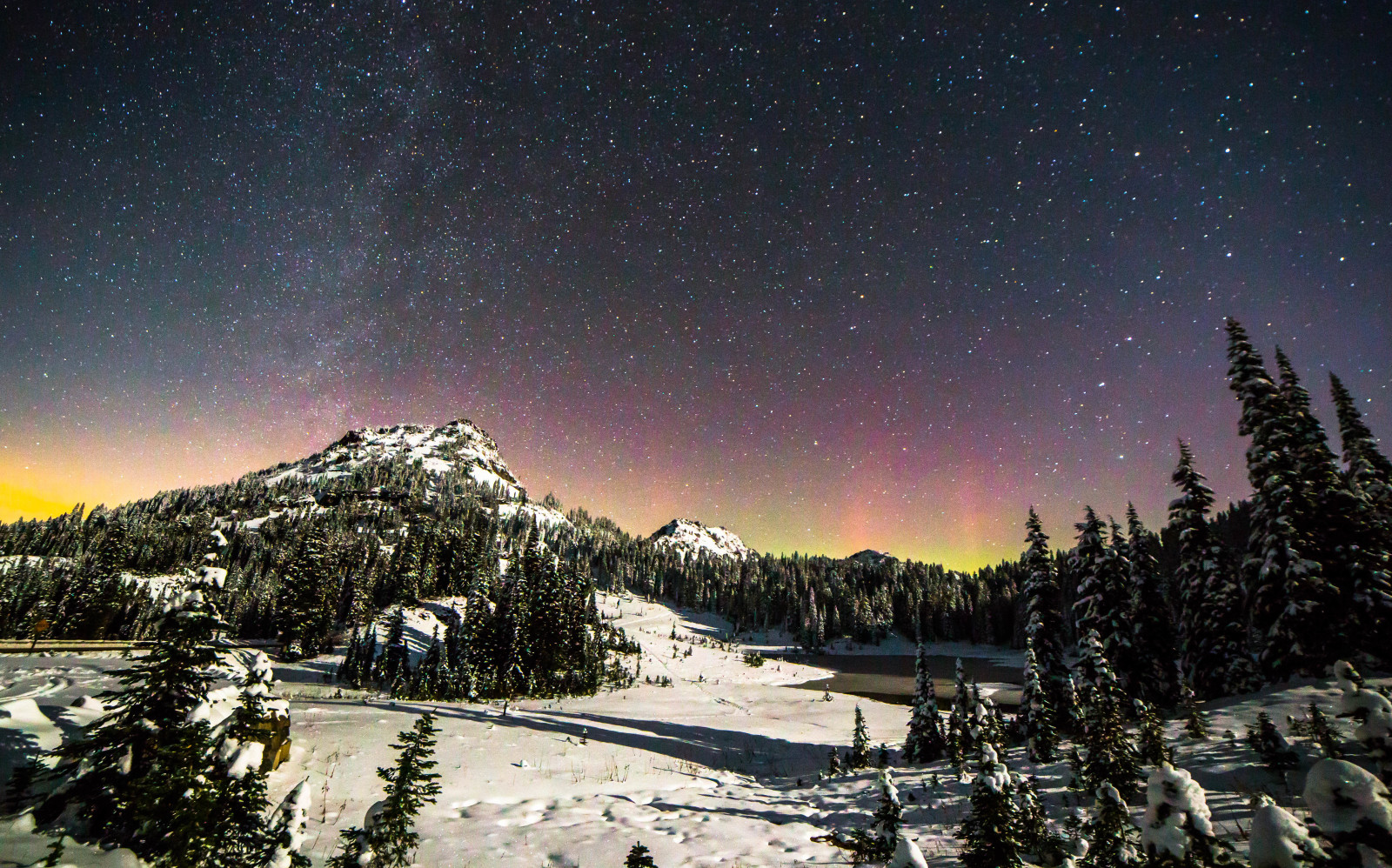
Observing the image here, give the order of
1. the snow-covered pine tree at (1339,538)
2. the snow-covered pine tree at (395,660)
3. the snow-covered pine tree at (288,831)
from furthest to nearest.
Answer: the snow-covered pine tree at (395,660)
the snow-covered pine tree at (1339,538)
the snow-covered pine tree at (288,831)

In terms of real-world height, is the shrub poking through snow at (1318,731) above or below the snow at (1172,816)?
below

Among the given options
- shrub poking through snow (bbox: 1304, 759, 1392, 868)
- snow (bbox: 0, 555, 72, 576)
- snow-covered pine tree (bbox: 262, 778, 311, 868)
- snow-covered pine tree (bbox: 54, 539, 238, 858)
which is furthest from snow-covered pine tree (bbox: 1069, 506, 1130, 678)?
snow (bbox: 0, 555, 72, 576)

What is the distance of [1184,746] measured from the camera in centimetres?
1684

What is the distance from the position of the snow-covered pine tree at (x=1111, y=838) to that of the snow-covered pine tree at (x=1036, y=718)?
1414 centimetres

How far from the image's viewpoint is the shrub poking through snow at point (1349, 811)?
13.8 ft

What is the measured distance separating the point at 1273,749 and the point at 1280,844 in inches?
554

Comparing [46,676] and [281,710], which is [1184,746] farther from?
[46,676]

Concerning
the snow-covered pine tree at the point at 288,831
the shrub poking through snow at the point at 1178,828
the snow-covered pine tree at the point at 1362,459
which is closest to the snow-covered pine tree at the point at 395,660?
the snow-covered pine tree at the point at 288,831

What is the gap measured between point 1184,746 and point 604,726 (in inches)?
1066

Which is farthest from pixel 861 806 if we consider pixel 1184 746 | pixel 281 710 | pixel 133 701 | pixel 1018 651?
pixel 1018 651

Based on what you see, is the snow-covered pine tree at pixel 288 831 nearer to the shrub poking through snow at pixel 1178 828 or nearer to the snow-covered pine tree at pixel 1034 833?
the shrub poking through snow at pixel 1178 828

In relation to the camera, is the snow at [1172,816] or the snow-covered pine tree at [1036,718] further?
the snow-covered pine tree at [1036,718]

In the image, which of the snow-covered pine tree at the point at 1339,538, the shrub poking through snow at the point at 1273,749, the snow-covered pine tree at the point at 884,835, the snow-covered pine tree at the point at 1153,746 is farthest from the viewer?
the snow-covered pine tree at the point at 1339,538

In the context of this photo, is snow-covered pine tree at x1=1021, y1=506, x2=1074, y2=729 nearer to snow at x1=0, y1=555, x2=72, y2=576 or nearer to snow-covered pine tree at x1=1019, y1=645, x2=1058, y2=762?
snow-covered pine tree at x1=1019, y1=645, x2=1058, y2=762
